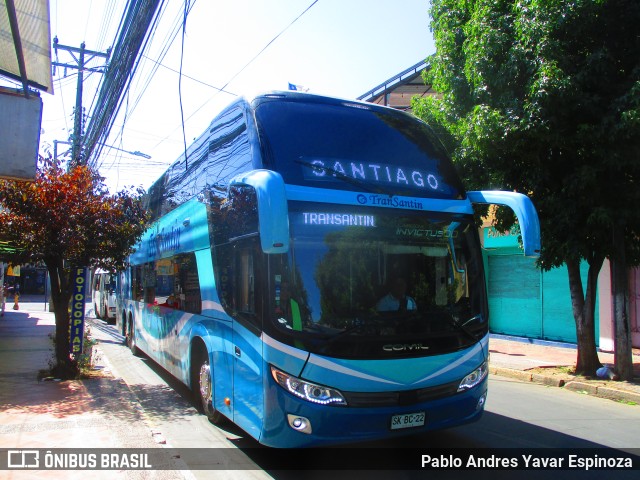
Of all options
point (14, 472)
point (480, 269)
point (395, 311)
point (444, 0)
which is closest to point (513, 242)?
point (444, 0)

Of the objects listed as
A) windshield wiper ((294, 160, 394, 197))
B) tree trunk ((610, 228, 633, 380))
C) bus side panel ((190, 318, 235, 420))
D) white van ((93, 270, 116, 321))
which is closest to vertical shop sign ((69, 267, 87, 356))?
bus side panel ((190, 318, 235, 420))

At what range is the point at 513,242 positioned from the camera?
623 inches

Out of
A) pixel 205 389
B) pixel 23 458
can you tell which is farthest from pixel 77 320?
pixel 23 458

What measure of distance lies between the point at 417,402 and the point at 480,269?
1574 mm

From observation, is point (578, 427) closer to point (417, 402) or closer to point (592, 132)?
point (417, 402)

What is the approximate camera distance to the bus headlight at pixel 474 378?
509cm

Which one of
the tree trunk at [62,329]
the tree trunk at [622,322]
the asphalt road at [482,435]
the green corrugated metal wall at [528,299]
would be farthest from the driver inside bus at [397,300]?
the green corrugated metal wall at [528,299]

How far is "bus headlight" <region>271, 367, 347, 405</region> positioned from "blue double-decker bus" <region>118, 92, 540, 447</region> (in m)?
0.01

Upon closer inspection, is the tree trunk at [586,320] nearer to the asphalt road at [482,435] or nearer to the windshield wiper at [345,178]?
the asphalt road at [482,435]

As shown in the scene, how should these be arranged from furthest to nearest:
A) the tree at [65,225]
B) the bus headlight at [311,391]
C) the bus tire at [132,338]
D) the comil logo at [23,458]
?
the bus tire at [132,338], the tree at [65,225], the comil logo at [23,458], the bus headlight at [311,391]

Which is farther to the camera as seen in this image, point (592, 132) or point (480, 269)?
point (592, 132)

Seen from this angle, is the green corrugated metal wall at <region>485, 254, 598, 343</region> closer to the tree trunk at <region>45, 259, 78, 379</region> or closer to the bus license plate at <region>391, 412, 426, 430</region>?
the bus license plate at <region>391, 412, 426, 430</region>

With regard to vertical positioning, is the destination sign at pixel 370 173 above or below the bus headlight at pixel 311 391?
above

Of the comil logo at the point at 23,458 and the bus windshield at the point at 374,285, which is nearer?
the bus windshield at the point at 374,285
